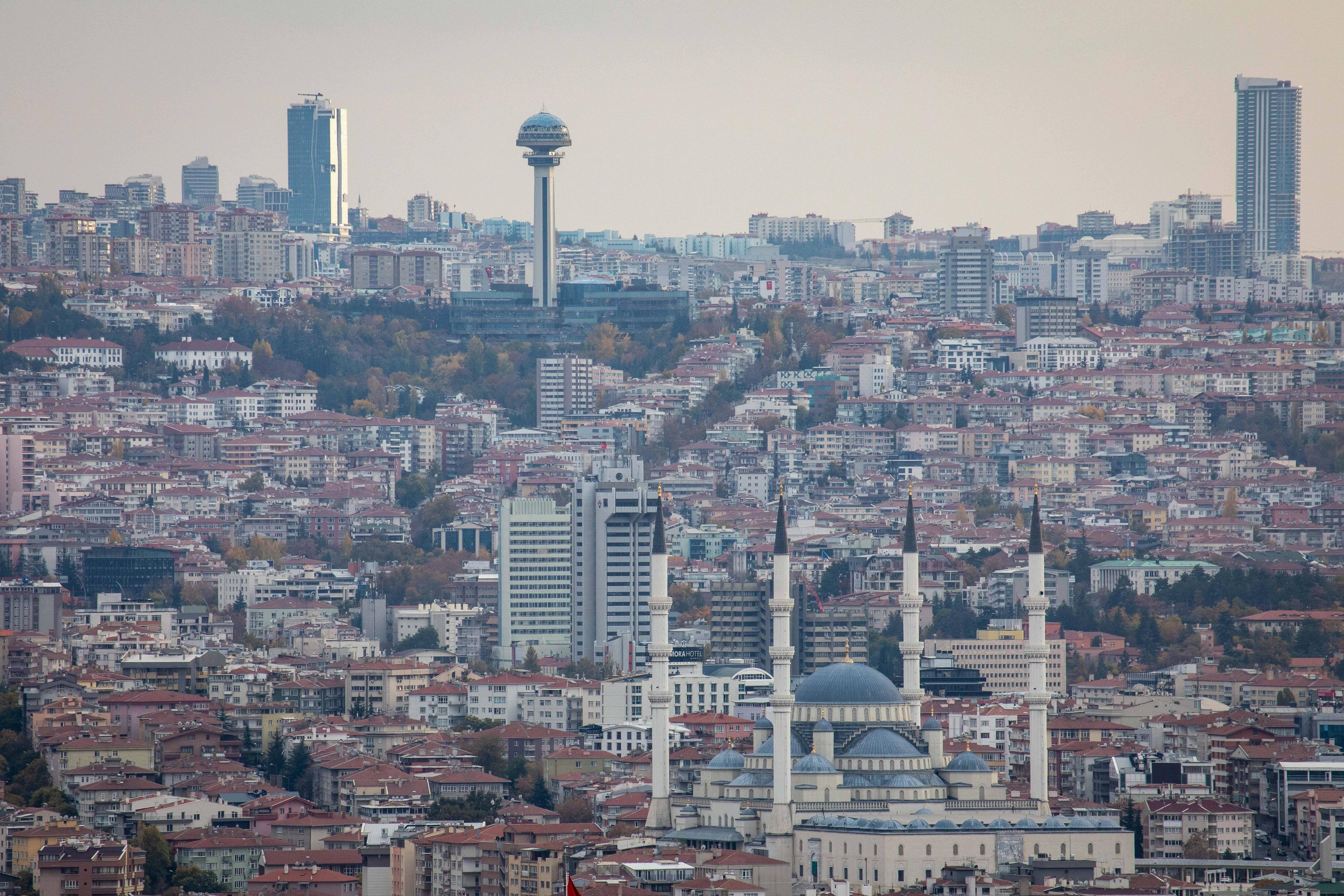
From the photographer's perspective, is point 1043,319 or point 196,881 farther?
point 1043,319

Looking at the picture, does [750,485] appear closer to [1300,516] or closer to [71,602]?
[1300,516]

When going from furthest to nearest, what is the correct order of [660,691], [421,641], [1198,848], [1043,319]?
[1043,319] < [421,641] < [660,691] < [1198,848]

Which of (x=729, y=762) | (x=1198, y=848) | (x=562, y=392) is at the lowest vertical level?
(x=1198, y=848)

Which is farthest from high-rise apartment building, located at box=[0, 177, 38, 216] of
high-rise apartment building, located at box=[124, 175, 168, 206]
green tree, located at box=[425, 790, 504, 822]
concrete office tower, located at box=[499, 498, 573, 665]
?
green tree, located at box=[425, 790, 504, 822]

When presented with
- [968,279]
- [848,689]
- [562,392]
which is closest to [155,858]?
[848,689]

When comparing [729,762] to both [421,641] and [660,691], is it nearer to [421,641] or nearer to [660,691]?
[660,691]

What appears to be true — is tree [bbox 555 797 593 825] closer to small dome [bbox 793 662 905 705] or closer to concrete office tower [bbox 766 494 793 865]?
small dome [bbox 793 662 905 705]

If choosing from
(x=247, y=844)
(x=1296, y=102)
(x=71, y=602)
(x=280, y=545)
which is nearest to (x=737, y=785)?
(x=247, y=844)
